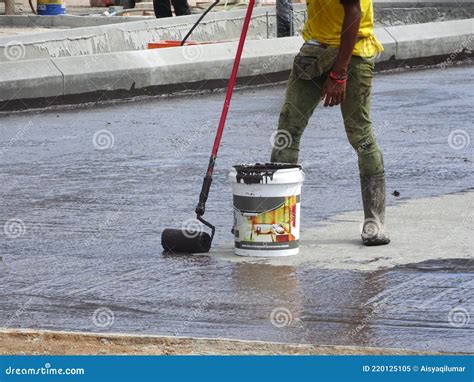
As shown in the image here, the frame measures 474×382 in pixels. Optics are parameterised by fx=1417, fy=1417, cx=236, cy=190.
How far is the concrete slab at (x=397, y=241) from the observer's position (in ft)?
25.6

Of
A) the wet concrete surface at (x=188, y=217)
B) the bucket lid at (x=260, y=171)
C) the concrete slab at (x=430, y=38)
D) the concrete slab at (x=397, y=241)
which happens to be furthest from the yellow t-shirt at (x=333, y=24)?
the concrete slab at (x=430, y=38)

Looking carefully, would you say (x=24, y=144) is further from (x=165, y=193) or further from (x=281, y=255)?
(x=281, y=255)

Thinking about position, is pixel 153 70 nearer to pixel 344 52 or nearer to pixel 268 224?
pixel 268 224

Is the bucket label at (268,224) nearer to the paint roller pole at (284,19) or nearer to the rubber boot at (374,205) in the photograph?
the rubber boot at (374,205)

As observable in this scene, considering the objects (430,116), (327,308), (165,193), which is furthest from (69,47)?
(327,308)

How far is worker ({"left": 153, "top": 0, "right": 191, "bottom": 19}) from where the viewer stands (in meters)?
24.5

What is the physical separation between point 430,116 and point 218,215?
20.0 feet

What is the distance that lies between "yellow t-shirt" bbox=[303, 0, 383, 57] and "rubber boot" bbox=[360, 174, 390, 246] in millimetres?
760

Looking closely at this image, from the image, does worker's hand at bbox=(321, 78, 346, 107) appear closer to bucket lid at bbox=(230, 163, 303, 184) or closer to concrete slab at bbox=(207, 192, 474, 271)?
bucket lid at bbox=(230, 163, 303, 184)

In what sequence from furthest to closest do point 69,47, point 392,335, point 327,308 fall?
point 69,47, point 327,308, point 392,335

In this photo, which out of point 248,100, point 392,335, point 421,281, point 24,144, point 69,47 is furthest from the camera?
point 69,47

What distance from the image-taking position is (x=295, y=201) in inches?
314

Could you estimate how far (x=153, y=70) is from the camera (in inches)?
693

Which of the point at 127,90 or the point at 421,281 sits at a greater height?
the point at 421,281
